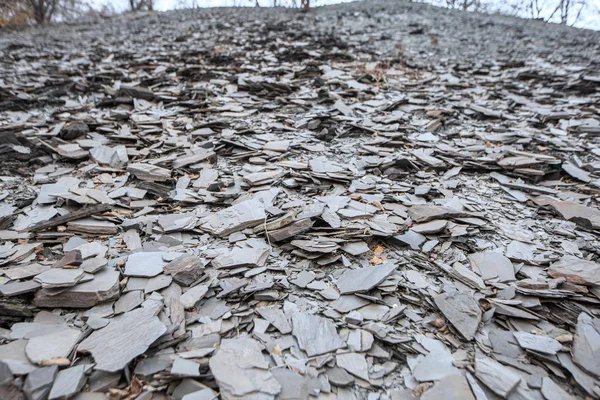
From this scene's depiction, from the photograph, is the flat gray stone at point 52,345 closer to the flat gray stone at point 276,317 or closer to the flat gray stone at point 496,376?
the flat gray stone at point 276,317

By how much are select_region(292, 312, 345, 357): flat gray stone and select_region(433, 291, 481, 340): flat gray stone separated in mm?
665

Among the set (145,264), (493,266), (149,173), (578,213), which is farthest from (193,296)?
(578,213)

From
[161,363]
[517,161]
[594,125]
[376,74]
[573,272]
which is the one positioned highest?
[376,74]

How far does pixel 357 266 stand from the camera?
7.42 feet

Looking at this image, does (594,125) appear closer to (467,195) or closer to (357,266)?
(467,195)

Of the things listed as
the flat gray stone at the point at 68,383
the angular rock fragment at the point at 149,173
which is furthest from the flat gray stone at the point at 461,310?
the angular rock fragment at the point at 149,173

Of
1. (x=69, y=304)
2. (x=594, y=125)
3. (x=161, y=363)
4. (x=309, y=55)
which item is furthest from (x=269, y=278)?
(x=309, y=55)

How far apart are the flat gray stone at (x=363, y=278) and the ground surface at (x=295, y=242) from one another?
0.04 feet

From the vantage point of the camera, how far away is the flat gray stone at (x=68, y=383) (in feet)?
4.63

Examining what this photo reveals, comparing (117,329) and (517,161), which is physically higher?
(517,161)

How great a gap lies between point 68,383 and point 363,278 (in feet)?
5.34

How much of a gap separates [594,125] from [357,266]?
4.91 m

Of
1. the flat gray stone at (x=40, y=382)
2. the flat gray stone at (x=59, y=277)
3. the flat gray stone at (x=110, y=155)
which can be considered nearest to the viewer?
the flat gray stone at (x=40, y=382)

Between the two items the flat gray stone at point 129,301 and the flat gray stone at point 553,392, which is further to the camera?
the flat gray stone at point 129,301
